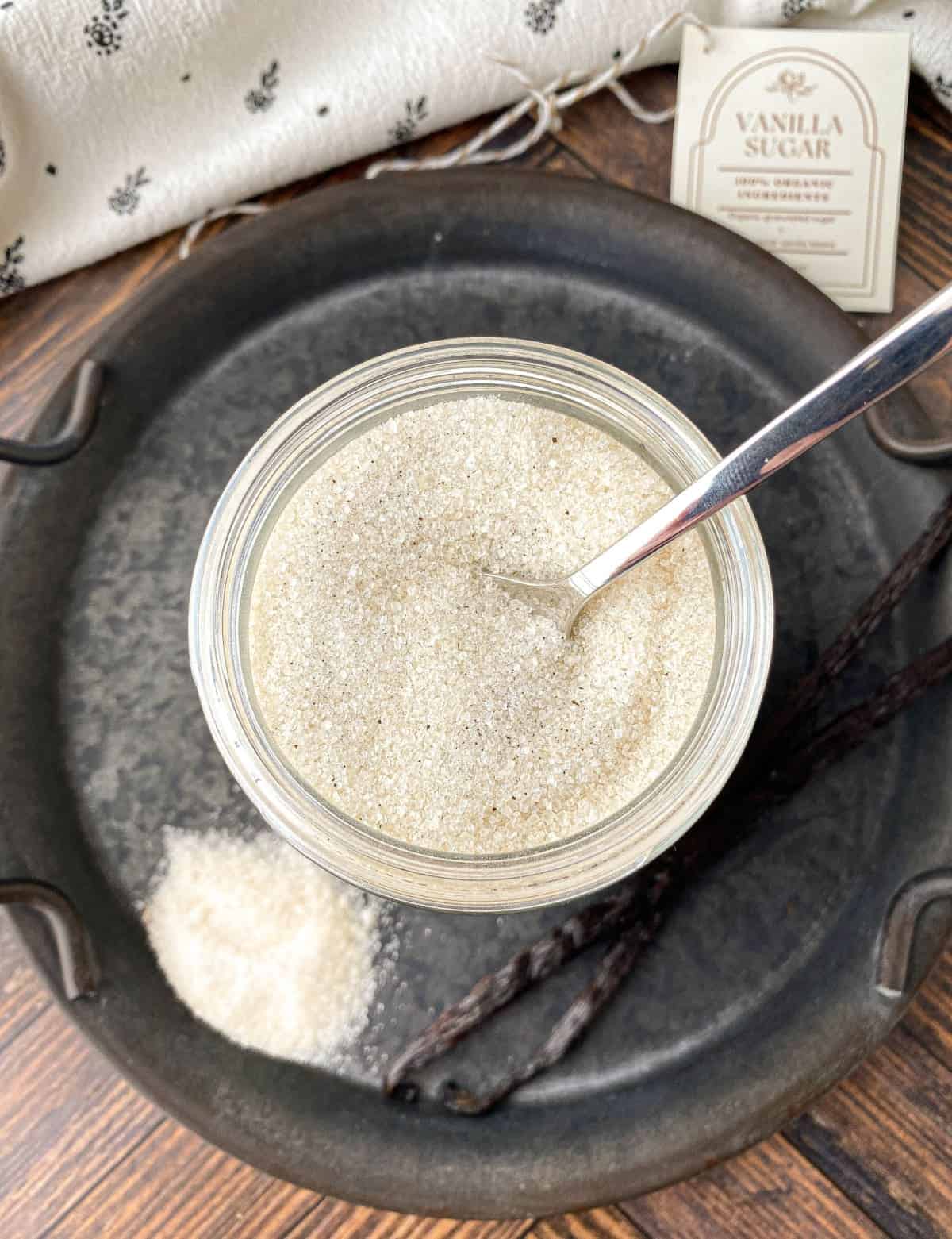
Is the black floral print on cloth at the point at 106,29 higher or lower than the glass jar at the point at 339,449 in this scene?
higher


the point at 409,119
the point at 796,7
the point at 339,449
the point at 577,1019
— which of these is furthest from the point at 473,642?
the point at 796,7

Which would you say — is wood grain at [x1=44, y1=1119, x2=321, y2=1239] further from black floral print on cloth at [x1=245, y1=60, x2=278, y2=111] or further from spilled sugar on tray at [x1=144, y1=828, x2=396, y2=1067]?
black floral print on cloth at [x1=245, y1=60, x2=278, y2=111]

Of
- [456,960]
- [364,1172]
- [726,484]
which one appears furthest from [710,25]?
[364,1172]

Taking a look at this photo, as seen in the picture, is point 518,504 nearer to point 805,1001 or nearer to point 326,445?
point 326,445

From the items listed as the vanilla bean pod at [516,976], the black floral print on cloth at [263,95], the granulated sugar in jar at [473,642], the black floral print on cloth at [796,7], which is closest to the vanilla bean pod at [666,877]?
the vanilla bean pod at [516,976]

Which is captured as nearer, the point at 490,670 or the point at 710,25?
the point at 490,670

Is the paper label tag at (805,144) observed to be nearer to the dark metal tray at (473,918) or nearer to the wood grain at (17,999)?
the dark metal tray at (473,918)

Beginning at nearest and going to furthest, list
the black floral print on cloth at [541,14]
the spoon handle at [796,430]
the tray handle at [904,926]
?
the spoon handle at [796,430] < the tray handle at [904,926] < the black floral print on cloth at [541,14]
